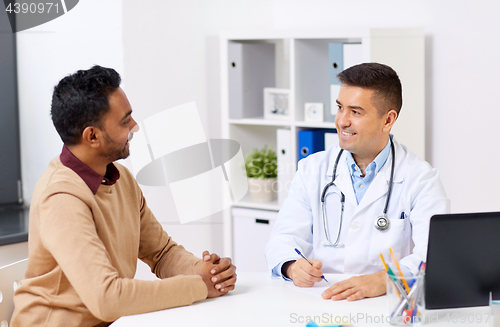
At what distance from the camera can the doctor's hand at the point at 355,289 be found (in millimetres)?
1432

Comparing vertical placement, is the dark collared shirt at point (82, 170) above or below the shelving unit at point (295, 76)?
below

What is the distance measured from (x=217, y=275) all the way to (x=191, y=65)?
170 cm

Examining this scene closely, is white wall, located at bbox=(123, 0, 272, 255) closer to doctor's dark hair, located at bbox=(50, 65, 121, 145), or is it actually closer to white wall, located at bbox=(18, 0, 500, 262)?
white wall, located at bbox=(18, 0, 500, 262)

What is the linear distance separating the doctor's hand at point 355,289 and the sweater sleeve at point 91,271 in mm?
371

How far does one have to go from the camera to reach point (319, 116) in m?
2.86

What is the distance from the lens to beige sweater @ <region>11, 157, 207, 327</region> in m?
1.31

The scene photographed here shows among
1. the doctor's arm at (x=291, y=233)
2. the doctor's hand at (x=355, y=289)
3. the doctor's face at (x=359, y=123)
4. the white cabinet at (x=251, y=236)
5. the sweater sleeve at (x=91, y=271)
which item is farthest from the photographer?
the white cabinet at (x=251, y=236)

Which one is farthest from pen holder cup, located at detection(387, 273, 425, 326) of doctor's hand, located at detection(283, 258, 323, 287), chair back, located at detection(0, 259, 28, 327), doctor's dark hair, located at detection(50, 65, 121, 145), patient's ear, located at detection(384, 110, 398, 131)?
chair back, located at detection(0, 259, 28, 327)

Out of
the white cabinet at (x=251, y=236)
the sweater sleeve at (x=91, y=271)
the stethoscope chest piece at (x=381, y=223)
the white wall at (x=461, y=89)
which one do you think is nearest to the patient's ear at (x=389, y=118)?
the stethoscope chest piece at (x=381, y=223)

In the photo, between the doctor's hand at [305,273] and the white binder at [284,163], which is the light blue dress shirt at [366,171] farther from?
the white binder at [284,163]

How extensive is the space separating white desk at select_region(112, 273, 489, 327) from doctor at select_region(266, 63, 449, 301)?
→ 284mm

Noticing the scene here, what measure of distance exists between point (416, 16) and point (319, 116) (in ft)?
2.33

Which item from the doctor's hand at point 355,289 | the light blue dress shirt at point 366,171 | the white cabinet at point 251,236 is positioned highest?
the light blue dress shirt at point 366,171

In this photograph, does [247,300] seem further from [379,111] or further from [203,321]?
[379,111]
